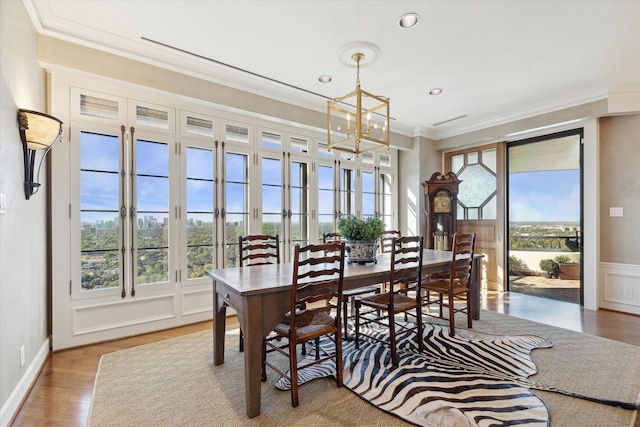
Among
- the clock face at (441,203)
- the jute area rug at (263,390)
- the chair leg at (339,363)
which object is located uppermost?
the clock face at (441,203)

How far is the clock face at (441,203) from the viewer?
18.4 ft

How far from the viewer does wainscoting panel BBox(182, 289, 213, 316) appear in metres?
3.67

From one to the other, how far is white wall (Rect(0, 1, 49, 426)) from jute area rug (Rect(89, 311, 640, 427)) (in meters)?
0.49

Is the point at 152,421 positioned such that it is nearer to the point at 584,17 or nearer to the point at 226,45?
the point at 226,45

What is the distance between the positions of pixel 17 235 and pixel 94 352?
1.36 m

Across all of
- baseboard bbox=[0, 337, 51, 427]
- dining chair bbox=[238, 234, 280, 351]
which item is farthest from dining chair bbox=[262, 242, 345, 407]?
baseboard bbox=[0, 337, 51, 427]

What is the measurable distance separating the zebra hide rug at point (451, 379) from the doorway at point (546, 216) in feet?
7.67

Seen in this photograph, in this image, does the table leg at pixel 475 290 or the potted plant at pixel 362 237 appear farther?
the table leg at pixel 475 290

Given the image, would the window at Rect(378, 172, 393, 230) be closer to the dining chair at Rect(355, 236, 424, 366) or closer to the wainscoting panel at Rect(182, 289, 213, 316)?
the dining chair at Rect(355, 236, 424, 366)

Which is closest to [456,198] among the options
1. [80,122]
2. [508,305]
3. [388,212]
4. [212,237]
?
[388,212]

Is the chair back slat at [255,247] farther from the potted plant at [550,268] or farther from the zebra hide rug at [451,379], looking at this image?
the potted plant at [550,268]

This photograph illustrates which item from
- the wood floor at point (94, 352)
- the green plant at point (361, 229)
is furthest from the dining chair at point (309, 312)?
the wood floor at point (94, 352)

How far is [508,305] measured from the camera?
4426mm

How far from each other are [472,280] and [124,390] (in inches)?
142
